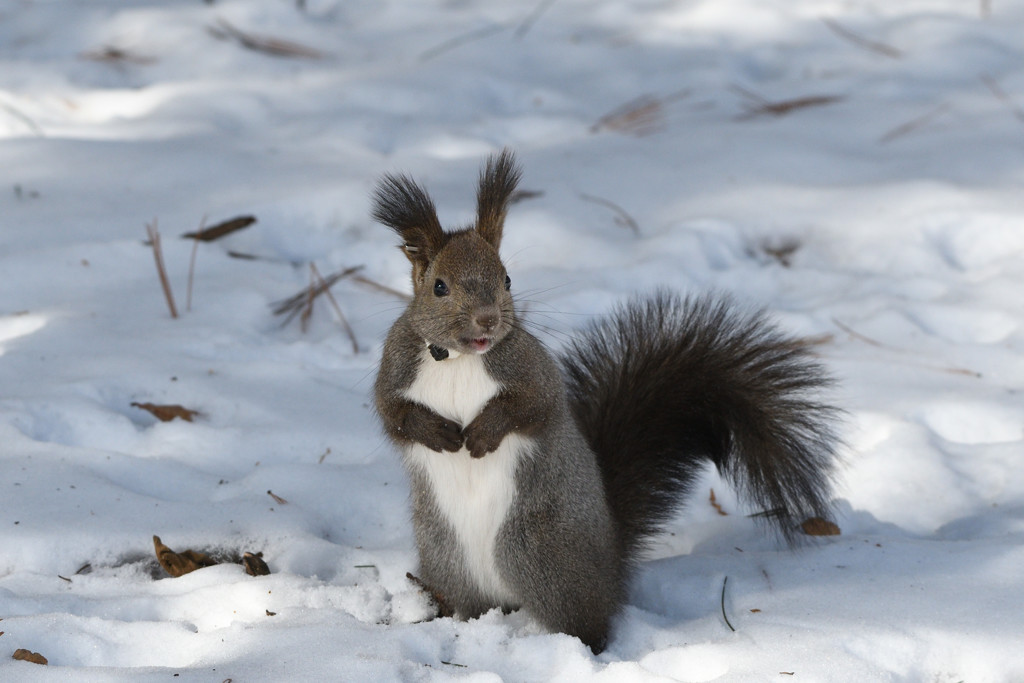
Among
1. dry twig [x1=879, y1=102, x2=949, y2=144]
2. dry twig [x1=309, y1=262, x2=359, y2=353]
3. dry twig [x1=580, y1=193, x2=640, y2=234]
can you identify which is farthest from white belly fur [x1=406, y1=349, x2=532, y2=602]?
dry twig [x1=879, y1=102, x2=949, y2=144]

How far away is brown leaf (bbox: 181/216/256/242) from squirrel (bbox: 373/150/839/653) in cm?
156

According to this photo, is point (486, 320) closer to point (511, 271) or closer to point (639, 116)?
point (511, 271)

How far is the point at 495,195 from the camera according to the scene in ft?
6.25

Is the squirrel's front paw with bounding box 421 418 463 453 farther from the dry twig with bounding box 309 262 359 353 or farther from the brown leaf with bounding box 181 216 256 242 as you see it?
the brown leaf with bounding box 181 216 256 242

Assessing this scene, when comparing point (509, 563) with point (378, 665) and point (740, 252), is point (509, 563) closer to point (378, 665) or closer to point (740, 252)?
point (378, 665)

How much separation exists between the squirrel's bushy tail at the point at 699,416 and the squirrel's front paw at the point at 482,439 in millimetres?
412

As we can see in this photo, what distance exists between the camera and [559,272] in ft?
10.8

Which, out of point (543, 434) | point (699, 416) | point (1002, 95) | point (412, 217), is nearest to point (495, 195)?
point (412, 217)

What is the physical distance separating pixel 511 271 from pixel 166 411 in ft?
4.23

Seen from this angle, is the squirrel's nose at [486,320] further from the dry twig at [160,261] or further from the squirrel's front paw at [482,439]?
the dry twig at [160,261]

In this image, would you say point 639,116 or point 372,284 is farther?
point 639,116

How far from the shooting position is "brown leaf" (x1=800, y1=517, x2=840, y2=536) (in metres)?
2.25

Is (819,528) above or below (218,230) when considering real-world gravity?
below

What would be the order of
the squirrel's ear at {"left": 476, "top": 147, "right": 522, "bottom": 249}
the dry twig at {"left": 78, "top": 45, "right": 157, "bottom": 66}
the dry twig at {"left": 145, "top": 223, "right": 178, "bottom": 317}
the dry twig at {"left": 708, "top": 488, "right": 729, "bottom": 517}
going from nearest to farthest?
the squirrel's ear at {"left": 476, "top": 147, "right": 522, "bottom": 249} → the dry twig at {"left": 708, "top": 488, "right": 729, "bottom": 517} → the dry twig at {"left": 145, "top": 223, "right": 178, "bottom": 317} → the dry twig at {"left": 78, "top": 45, "right": 157, "bottom": 66}
